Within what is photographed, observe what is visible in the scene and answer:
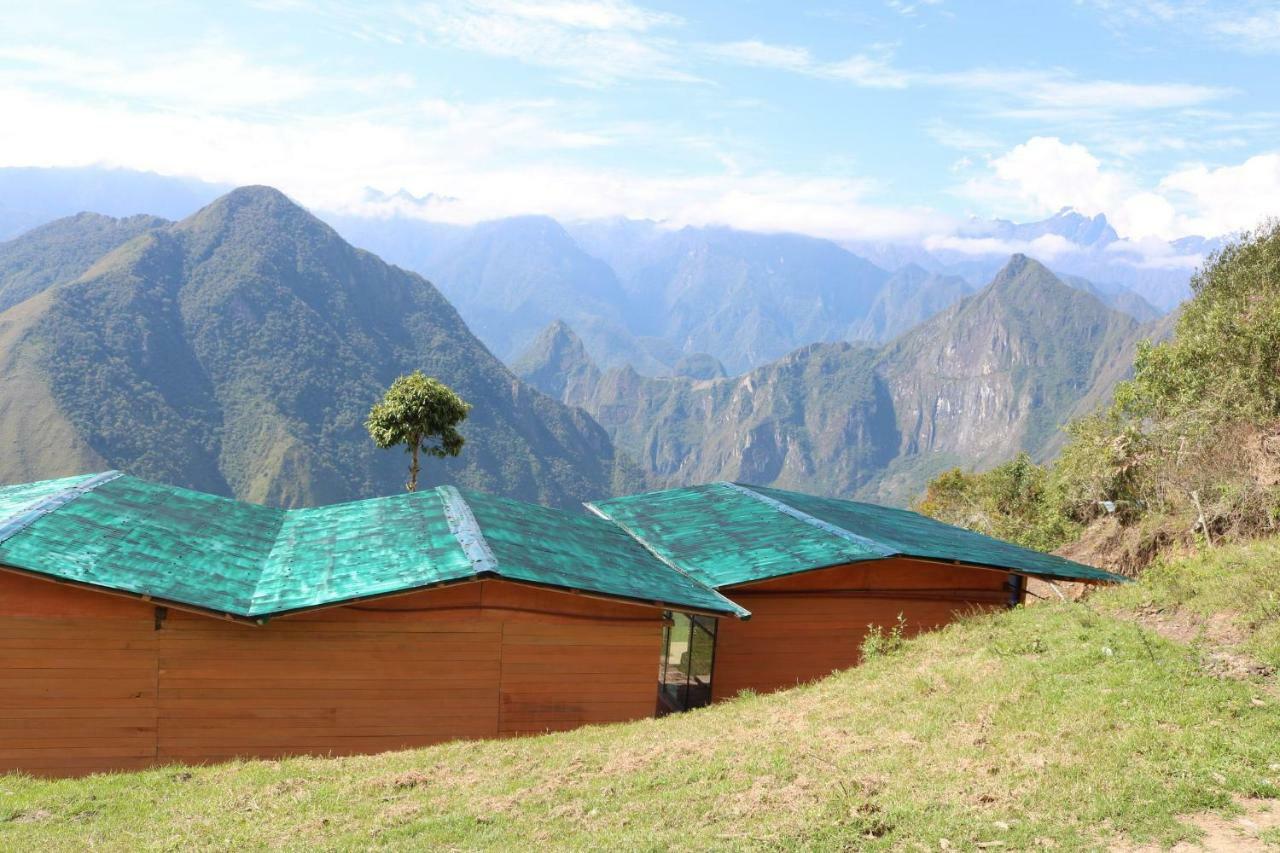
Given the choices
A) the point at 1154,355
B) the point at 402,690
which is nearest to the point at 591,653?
the point at 402,690

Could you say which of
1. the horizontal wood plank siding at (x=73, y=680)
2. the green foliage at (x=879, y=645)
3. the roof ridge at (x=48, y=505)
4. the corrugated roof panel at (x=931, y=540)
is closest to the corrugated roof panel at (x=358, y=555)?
the horizontal wood plank siding at (x=73, y=680)

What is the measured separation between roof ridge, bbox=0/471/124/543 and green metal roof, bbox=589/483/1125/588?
29.8 ft

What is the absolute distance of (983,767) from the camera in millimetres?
8219

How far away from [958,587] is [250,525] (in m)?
11.7

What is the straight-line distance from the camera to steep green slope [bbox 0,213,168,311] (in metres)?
167

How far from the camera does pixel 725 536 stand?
17.5 metres

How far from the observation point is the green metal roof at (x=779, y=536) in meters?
15.2

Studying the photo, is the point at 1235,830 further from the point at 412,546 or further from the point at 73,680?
the point at 73,680

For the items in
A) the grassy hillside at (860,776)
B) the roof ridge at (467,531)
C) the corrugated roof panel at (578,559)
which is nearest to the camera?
the grassy hillside at (860,776)

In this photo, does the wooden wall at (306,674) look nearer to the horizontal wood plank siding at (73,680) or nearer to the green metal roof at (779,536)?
the horizontal wood plank siding at (73,680)

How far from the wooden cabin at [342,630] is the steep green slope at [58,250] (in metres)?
179

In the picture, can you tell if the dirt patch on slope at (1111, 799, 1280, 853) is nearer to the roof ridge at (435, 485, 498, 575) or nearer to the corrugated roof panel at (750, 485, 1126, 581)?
the roof ridge at (435, 485, 498, 575)

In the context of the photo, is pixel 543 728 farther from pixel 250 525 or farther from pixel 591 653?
pixel 250 525

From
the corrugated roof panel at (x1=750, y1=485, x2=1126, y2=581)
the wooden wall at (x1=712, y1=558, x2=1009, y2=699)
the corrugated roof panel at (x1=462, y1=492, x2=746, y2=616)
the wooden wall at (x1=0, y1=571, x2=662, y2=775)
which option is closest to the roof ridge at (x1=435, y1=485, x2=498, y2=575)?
the corrugated roof panel at (x1=462, y1=492, x2=746, y2=616)
